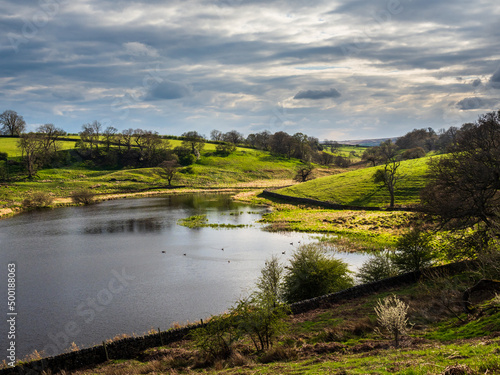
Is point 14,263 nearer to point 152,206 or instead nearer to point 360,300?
point 360,300

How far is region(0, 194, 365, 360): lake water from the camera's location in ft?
72.4

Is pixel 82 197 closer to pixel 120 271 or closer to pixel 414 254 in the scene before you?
pixel 120 271

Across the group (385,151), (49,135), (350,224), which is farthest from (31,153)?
(385,151)

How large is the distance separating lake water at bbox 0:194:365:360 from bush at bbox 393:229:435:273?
20.4 ft

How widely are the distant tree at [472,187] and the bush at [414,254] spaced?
2397mm

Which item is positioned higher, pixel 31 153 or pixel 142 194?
pixel 31 153

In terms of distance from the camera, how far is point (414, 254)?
91.0 feet

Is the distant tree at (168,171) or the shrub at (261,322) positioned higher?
the distant tree at (168,171)

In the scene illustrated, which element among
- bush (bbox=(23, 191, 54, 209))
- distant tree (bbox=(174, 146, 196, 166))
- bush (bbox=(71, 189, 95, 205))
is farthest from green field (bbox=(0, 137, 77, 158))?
bush (bbox=(23, 191, 54, 209))

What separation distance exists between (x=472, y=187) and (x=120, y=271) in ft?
106

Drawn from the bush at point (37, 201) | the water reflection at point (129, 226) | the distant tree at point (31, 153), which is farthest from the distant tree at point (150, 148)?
the water reflection at point (129, 226)

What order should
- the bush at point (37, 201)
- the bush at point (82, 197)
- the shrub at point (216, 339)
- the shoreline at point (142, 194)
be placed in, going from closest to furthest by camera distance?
the shrub at point (216, 339) < the shoreline at point (142, 194) < the bush at point (37, 201) < the bush at point (82, 197)

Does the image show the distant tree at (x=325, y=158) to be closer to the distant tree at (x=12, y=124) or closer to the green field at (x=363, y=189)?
the green field at (x=363, y=189)

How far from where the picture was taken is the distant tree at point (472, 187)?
25094 millimetres
